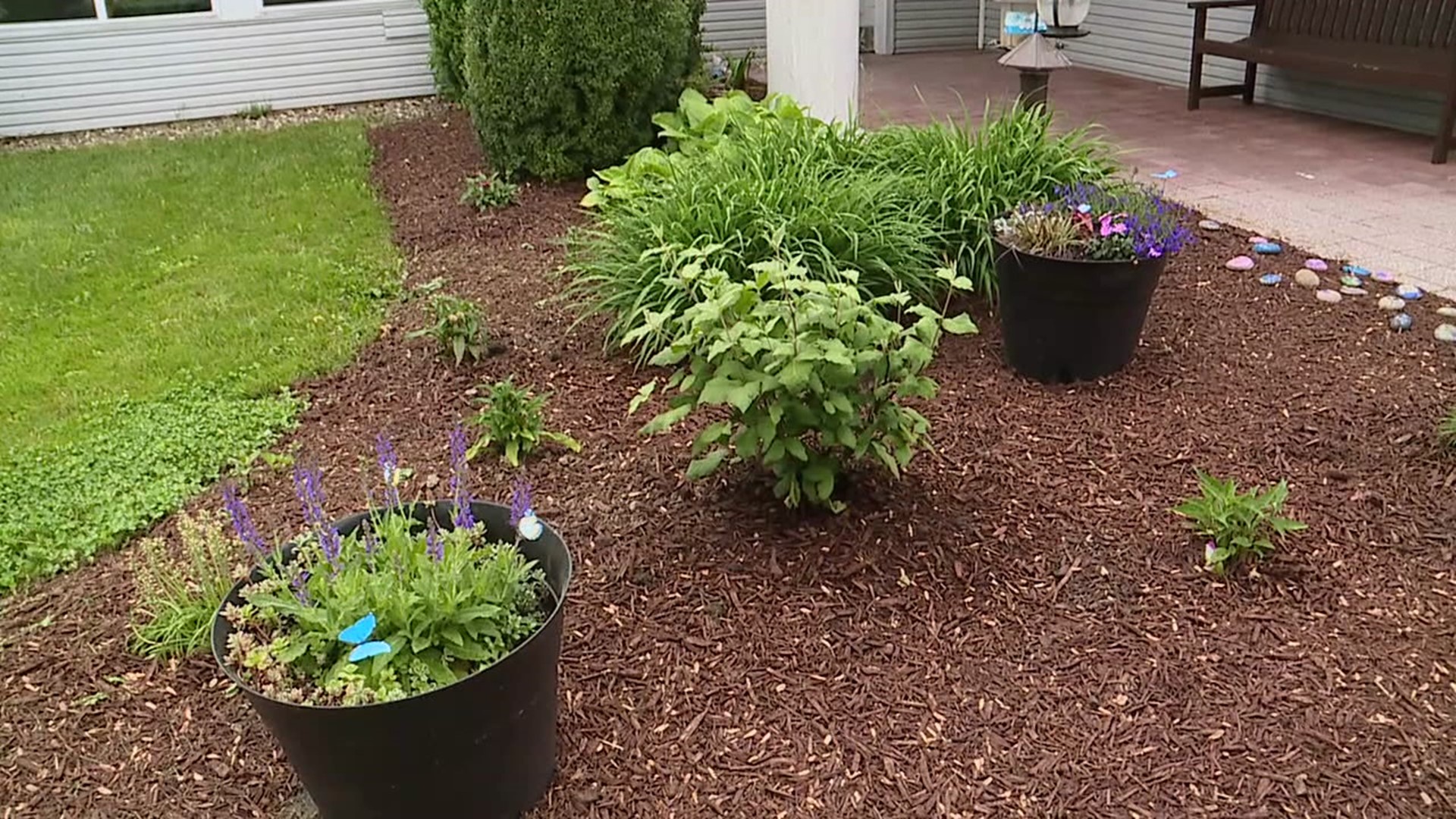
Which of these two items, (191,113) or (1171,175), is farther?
(191,113)

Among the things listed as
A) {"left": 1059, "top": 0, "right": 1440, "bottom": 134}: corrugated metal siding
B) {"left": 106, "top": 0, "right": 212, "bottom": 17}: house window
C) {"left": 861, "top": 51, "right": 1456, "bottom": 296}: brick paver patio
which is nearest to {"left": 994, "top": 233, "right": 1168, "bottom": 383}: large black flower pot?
{"left": 861, "top": 51, "right": 1456, "bottom": 296}: brick paver patio

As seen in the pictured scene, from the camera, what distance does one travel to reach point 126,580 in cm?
273


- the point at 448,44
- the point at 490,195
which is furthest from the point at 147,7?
the point at 490,195

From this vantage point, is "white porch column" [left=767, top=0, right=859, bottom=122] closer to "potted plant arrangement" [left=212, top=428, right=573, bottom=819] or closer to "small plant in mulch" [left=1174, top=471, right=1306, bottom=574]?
"small plant in mulch" [left=1174, top=471, right=1306, bottom=574]

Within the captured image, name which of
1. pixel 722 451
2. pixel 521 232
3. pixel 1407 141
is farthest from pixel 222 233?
pixel 1407 141

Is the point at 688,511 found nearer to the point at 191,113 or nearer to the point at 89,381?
the point at 89,381

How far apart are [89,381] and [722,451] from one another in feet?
7.66

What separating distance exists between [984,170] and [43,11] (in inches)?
278

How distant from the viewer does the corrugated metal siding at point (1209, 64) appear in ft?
22.0

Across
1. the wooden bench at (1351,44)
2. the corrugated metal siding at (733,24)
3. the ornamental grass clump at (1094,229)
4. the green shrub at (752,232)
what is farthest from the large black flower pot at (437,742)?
the corrugated metal siding at (733,24)

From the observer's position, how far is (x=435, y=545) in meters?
2.04

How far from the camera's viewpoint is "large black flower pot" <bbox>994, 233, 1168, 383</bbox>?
3.29 metres

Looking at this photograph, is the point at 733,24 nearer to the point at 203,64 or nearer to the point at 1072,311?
the point at 203,64

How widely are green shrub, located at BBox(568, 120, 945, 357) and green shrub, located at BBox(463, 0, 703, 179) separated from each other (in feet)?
4.78
